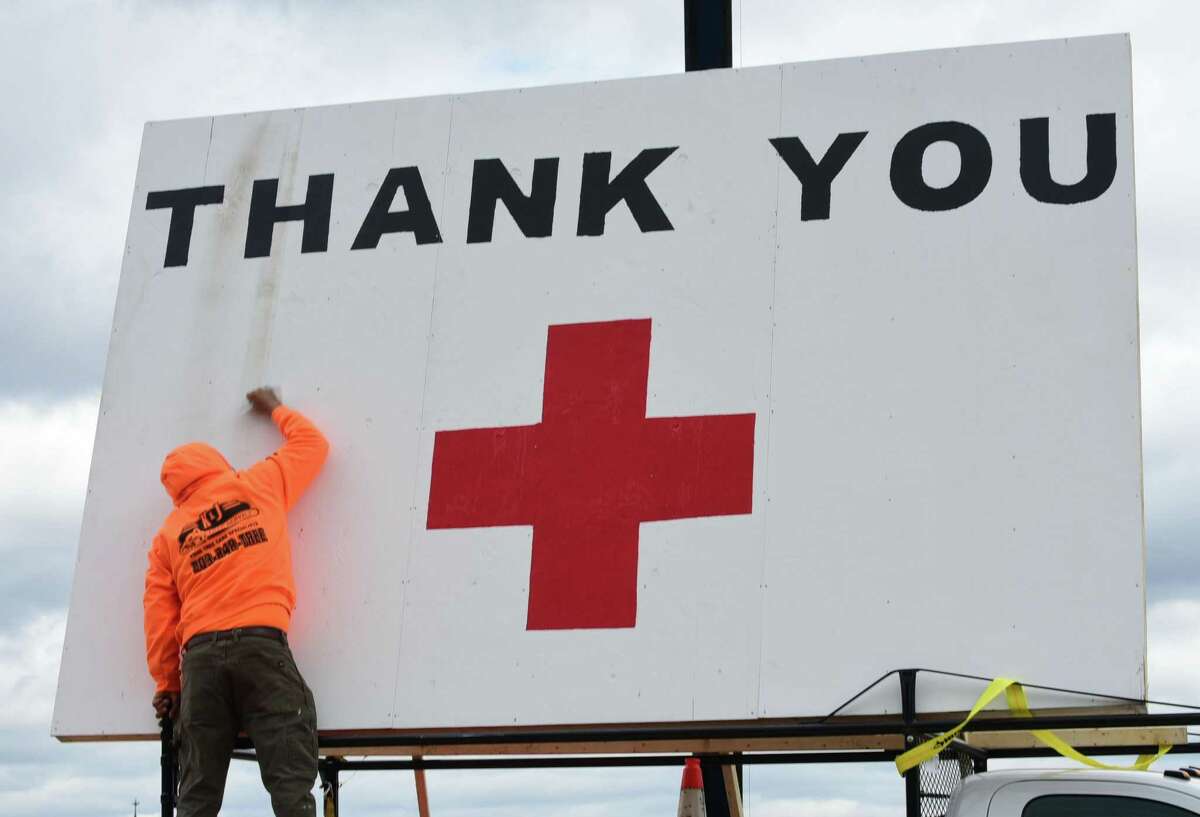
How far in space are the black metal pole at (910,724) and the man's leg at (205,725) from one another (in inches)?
86.1

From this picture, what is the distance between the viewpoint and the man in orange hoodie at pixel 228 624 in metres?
5.03

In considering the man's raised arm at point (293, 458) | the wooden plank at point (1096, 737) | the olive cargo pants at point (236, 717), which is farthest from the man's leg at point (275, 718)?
the wooden plank at point (1096, 737)

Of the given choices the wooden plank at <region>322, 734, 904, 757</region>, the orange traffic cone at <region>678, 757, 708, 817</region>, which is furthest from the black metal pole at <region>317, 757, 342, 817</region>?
the orange traffic cone at <region>678, 757, 708, 817</region>

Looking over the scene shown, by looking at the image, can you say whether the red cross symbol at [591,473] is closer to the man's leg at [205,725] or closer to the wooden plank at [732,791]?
the man's leg at [205,725]

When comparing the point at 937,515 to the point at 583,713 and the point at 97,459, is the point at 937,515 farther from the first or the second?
the point at 97,459

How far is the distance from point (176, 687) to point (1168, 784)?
3224 millimetres

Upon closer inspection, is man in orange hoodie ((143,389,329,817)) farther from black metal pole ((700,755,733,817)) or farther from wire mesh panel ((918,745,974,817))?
wire mesh panel ((918,745,974,817))

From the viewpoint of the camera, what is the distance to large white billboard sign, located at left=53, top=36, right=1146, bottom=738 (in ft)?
16.3

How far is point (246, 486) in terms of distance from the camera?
536cm

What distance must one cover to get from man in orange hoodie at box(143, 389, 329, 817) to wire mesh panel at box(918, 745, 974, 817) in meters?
1.95

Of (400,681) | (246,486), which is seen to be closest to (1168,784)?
(400,681)

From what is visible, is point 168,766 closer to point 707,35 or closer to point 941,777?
point 941,777

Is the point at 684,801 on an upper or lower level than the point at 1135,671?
lower

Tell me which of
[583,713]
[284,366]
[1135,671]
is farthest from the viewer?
[284,366]
